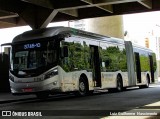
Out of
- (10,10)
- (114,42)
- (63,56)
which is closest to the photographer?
(63,56)

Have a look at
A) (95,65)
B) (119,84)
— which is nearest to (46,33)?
(95,65)

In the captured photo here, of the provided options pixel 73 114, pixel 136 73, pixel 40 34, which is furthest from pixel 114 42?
pixel 73 114

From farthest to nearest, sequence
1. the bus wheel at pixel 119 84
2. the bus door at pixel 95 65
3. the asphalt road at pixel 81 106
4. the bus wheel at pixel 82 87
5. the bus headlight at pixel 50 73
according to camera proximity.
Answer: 1. the bus wheel at pixel 119 84
2. the bus door at pixel 95 65
3. the bus wheel at pixel 82 87
4. the bus headlight at pixel 50 73
5. the asphalt road at pixel 81 106

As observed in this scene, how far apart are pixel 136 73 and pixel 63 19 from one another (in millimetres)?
7523

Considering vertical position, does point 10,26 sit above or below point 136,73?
above

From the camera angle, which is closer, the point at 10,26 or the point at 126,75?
the point at 126,75

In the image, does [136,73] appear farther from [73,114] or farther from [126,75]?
[73,114]

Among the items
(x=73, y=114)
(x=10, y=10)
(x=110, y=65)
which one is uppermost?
(x=10, y=10)

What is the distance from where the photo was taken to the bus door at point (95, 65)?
19656 millimetres

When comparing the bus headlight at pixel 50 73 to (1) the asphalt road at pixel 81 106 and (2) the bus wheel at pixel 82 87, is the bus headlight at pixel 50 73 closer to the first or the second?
(1) the asphalt road at pixel 81 106

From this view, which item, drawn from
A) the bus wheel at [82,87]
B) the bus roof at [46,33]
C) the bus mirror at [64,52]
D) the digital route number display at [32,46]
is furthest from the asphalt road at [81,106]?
the bus roof at [46,33]

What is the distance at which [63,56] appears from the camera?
54.9 feet

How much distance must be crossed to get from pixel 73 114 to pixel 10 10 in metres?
16.2

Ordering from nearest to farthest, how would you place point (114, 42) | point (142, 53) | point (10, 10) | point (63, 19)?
point (114, 42) → point (10, 10) → point (142, 53) → point (63, 19)
